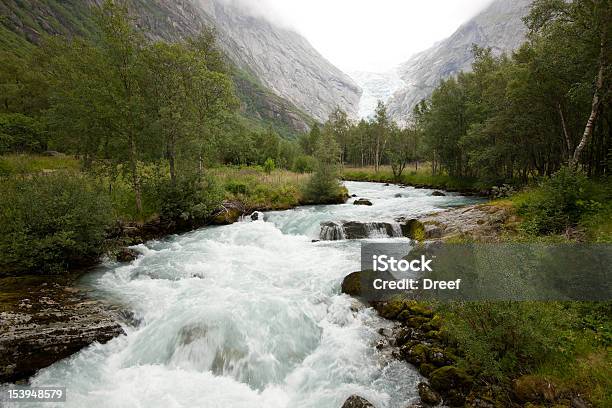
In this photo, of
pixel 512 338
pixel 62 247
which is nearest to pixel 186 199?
pixel 62 247

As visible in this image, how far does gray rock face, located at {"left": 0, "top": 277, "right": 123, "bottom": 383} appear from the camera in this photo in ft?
24.8

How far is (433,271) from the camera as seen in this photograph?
10.6 m

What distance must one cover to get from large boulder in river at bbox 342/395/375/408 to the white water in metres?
0.45

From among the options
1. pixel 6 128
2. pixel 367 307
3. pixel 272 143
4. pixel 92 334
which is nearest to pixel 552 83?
pixel 367 307

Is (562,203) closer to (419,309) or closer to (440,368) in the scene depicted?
(419,309)

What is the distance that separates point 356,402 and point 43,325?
858cm

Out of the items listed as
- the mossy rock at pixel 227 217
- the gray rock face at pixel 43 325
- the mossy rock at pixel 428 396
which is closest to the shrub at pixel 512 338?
the mossy rock at pixel 428 396

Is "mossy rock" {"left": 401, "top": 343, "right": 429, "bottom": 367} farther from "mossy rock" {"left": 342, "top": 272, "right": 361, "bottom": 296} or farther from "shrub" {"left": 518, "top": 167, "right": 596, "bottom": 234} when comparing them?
"shrub" {"left": 518, "top": 167, "right": 596, "bottom": 234}

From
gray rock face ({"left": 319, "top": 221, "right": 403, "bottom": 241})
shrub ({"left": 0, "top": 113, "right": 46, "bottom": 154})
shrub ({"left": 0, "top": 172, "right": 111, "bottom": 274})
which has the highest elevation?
shrub ({"left": 0, "top": 113, "right": 46, "bottom": 154})

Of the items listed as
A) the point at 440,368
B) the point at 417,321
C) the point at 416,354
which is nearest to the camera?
the point at 440,368

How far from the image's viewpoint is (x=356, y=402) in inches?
255

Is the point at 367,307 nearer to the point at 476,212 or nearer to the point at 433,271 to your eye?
the point at 433,271

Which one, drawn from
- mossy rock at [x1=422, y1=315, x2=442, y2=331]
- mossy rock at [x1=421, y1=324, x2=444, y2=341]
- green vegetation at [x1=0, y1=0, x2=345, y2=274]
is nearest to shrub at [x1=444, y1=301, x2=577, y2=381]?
mossy rock at [x1=421, y1=324, x2=444, y2=341]

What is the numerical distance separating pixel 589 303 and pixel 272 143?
69.0 meters
